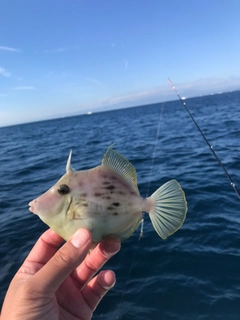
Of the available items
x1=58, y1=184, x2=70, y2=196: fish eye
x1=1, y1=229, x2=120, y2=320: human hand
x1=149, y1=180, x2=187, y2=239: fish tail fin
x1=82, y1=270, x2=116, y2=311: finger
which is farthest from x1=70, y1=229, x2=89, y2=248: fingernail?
x1=82, y1=270, x2=116, y2=311: finger

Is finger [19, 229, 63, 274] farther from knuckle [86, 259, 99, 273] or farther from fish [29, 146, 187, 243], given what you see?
fish [29, 146, 187, 243]

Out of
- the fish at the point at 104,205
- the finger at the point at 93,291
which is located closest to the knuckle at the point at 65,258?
the fish at the point at 104,205

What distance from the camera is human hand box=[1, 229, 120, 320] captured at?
2.09 metres

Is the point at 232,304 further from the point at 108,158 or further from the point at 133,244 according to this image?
the point at 108,158

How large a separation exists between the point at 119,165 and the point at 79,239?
2.49 feet

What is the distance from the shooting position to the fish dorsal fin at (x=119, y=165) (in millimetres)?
2461

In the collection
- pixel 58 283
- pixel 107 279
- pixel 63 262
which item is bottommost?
pixel 107 279

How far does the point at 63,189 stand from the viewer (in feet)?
7.36

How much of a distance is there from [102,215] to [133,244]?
4.97 meters

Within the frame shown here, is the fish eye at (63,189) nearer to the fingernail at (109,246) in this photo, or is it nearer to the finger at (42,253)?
the fingernail at (109,246)

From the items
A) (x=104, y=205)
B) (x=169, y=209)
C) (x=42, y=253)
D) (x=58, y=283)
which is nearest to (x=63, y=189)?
(x=104, y=205)

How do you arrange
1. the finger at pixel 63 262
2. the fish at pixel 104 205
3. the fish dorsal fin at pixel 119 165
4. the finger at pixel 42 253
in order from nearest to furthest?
1. the finger at pixel 63 262
2. the fish at pixel 104 205
3. the fish dorsal fin at pixel 119 165
4. the finger at pixel 42 253

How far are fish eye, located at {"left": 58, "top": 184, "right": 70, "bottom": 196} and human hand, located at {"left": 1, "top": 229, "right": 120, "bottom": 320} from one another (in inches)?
13.2

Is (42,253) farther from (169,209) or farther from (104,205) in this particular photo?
(169,209)
